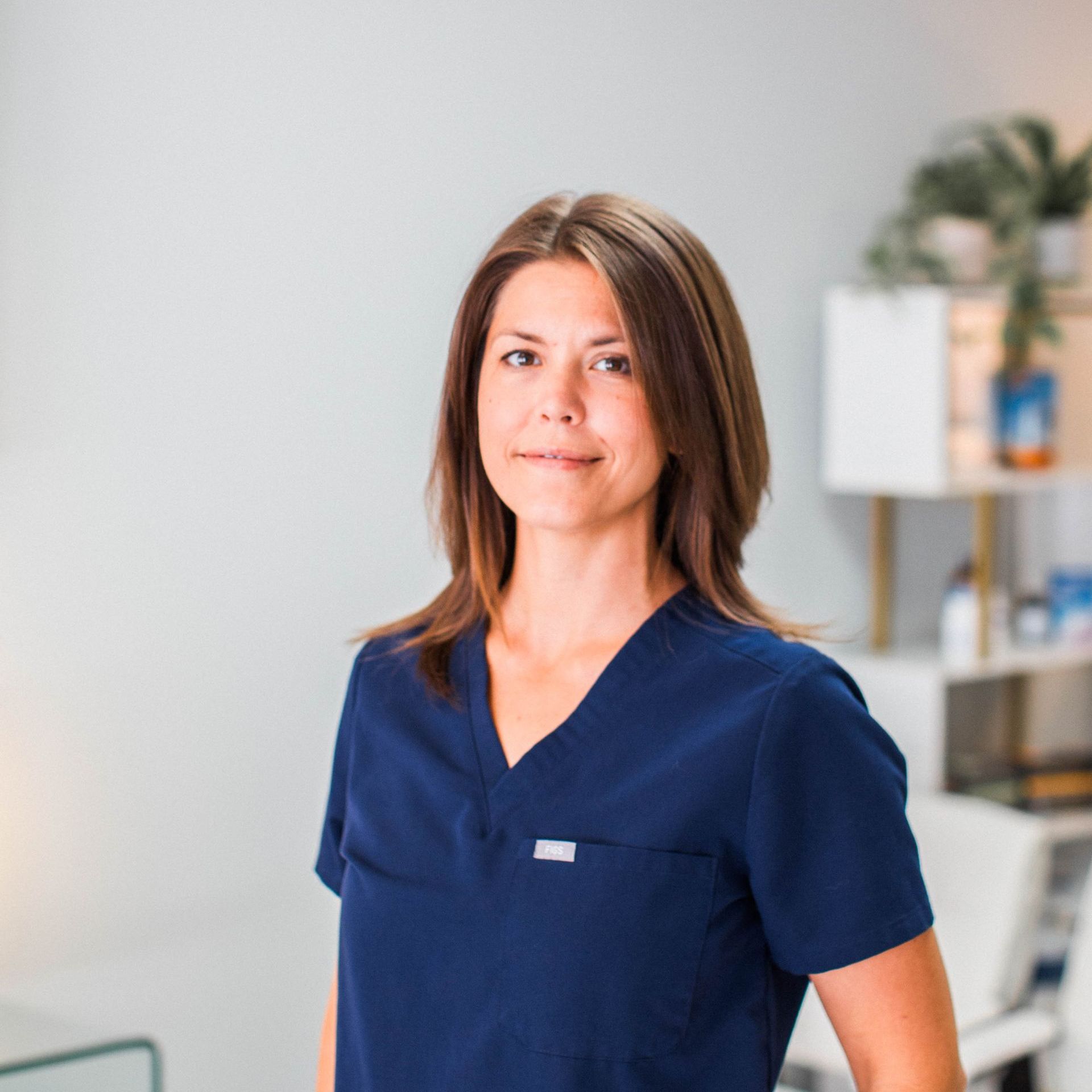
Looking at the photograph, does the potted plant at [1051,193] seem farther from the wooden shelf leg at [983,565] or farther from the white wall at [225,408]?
the white wall at [225,408]

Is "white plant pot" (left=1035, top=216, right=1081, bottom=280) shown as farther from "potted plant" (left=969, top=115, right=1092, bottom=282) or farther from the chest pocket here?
the chest pocket

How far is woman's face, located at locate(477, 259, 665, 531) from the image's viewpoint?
1.05 meters

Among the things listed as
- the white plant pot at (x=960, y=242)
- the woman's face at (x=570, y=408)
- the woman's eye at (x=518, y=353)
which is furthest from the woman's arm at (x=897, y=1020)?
the white plant pot at (x=960, y=242)

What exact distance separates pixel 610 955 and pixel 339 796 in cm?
36

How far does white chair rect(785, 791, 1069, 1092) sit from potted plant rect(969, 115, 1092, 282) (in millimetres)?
1274

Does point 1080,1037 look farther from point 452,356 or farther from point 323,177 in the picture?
point 323,177

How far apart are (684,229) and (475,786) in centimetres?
46

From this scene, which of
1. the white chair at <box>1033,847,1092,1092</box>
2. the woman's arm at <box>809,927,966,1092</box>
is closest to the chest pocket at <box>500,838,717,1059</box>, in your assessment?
the woman's arm at <box>809,927,966,1092</box>

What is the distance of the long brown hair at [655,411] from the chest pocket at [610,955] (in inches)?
8.9

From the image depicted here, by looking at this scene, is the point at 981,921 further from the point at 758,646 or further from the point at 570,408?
the point at 570,408

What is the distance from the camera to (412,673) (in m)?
1.21

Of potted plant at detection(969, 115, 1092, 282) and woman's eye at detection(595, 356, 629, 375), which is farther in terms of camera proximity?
potted plant at detection(969, 115, 1092, 282)

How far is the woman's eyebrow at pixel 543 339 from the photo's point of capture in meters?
1.05

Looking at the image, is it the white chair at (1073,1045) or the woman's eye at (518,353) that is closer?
the woman's eye at (518,353)
